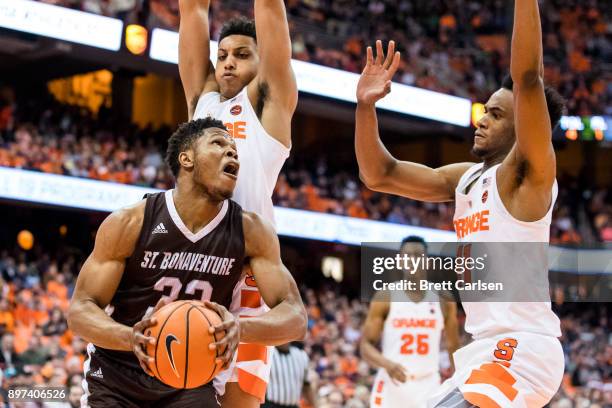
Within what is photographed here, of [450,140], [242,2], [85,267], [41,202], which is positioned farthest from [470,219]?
[450,140]

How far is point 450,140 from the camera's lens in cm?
2361

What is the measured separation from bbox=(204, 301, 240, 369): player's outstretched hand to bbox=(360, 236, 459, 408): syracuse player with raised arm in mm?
4420

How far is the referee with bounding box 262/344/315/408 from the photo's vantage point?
8000 mm

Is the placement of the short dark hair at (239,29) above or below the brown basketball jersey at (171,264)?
above

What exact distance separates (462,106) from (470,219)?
52.9 ft

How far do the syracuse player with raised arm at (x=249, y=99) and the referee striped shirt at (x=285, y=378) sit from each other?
3332mm

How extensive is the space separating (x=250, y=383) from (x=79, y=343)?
7.75m

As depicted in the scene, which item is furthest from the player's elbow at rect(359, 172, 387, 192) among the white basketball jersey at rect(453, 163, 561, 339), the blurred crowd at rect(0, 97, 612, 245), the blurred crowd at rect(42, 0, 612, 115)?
the blurred crowd at rect(42, 0, 612, 115)

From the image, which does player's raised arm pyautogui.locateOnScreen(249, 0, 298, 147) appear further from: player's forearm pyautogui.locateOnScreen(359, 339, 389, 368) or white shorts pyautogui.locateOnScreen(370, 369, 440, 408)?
white shorts pyautogui.locateOnScreen(370, 369, 440, 408)

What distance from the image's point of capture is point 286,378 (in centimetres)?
802

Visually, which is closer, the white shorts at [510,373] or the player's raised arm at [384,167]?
the white shorts at [510,373]

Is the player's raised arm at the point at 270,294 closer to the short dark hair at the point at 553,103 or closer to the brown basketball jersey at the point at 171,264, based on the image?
the brown basketball jersey at the point at 171,264

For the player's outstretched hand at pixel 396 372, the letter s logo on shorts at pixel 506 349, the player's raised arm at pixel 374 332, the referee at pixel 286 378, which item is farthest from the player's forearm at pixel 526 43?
the referee at pixel 286 378

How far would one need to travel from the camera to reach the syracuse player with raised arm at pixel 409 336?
26.5 feet
